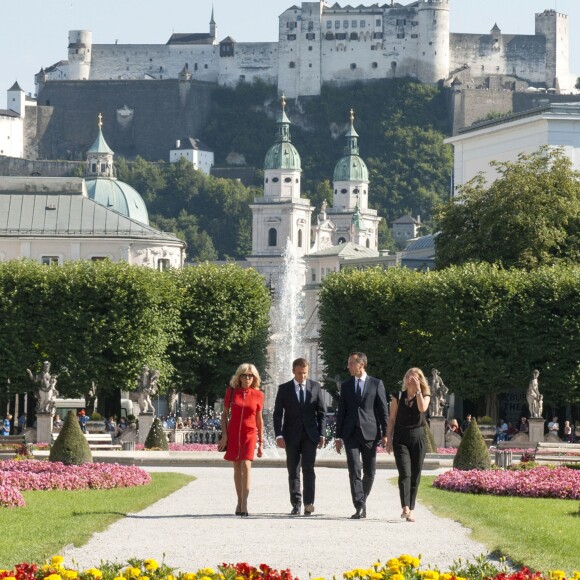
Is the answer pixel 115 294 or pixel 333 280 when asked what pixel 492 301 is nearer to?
pixel 333 280

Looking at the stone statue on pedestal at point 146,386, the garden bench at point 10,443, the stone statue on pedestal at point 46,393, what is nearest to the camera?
the garden bench at point 10,443

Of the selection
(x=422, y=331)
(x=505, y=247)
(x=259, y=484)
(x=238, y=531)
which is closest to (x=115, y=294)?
(x=422, y=331)

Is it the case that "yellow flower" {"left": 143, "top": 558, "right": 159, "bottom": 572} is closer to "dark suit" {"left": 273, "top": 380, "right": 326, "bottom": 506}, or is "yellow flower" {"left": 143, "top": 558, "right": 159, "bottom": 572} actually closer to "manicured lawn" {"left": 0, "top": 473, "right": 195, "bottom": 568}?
"manicured lawn" {"left": 0, "top": 473, "right": 195, "bottom": 568}

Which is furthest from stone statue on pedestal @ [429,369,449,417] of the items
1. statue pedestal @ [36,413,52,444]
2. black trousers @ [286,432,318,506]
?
black trousers @ [286,432,318,506]

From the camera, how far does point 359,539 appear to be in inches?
736

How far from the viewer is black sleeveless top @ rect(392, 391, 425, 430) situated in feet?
69.6

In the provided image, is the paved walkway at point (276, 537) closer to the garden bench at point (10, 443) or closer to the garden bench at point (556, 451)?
the garden bench at point (556, 451)

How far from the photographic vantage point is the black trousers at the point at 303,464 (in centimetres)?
2167

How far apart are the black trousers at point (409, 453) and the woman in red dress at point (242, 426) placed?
1.51 meters

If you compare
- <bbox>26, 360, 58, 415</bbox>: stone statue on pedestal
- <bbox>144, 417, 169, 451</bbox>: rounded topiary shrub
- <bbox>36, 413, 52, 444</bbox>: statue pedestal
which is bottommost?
<bbox>144, 417, 169, 451</bbox>: rounded topiary shrub

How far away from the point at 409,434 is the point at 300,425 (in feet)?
4.29

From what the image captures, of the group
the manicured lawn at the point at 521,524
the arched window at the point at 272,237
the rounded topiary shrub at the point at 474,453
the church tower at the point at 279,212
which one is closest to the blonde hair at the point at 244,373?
the manicured lawn at the point at 521,524

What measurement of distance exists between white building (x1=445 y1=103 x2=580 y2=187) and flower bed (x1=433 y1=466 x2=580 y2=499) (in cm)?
5253

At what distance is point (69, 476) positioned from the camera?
26953 millimetres
